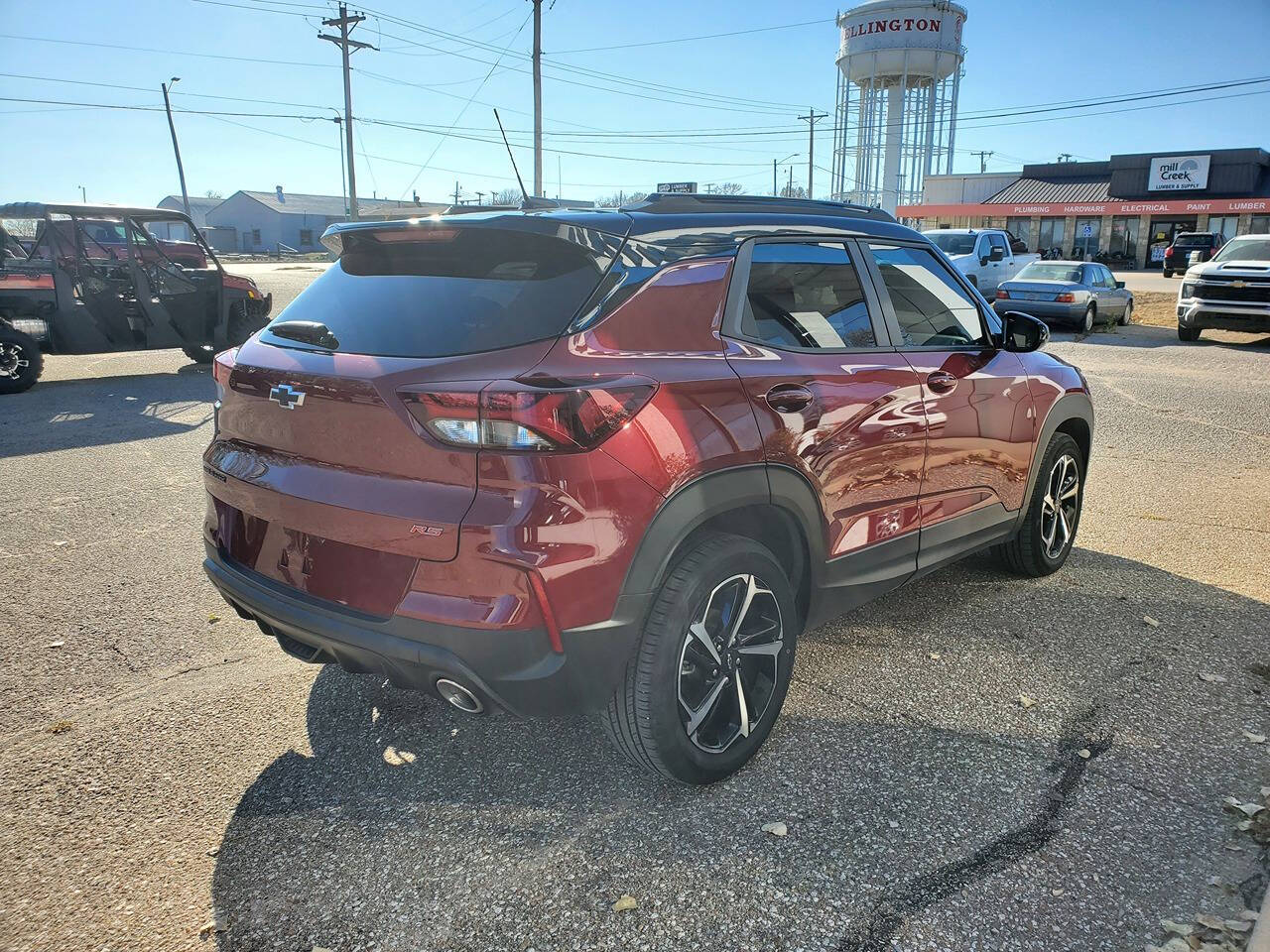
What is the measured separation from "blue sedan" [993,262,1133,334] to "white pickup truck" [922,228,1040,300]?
4.87 feet

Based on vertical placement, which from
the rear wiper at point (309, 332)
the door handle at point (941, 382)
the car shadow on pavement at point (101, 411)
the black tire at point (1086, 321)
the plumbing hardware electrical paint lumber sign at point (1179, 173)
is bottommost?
the car shadow on pavement at point (101, 411)

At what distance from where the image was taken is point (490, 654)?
2361mm

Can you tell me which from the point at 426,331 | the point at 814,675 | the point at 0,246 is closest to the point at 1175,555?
the point at 814,675

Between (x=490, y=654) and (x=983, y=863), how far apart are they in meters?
1.48

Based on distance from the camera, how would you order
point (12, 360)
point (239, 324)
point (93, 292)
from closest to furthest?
point (12, 360)
point (93, 292)
point (239, 324)

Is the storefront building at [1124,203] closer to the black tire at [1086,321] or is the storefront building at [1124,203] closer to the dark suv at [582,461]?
the black tire at [1086,321]

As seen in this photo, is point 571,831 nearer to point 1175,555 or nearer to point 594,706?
point 594,706

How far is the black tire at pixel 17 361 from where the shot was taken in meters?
10.1

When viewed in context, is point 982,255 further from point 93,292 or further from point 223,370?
point 223,370

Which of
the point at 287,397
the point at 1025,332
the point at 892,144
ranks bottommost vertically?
the point at 287,397

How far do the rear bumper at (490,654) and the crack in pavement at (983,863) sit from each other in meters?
0.89

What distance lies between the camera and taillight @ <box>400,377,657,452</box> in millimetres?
2320

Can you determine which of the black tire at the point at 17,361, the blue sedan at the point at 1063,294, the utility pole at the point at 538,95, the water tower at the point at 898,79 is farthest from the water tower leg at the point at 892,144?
the black tire at the point at 17,361

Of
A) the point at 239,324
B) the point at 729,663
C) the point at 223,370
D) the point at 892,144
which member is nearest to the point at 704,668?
the point at 729,663
